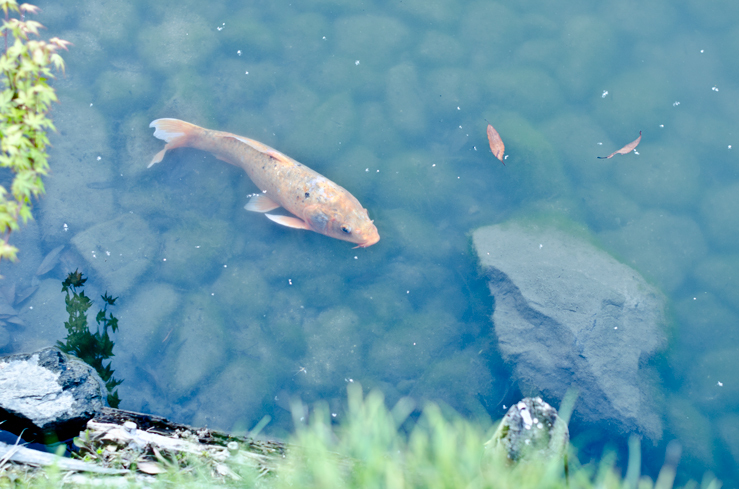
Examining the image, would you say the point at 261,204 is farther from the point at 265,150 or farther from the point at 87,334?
the point at 87,334

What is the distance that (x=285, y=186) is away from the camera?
15.5 ft

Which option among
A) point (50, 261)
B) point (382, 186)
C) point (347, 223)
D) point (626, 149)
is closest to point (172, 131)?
point (50, 261)

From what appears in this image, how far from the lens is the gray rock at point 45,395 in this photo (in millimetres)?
3742

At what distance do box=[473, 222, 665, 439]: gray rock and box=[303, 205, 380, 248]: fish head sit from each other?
1.14 meters

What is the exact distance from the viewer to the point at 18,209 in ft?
8.95

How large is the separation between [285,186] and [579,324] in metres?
3.19

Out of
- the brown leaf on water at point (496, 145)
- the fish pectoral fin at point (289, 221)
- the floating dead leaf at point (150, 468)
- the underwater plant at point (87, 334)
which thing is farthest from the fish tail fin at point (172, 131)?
the brown leaf on water at point (496, 145)

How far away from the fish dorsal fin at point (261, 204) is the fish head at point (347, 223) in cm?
45

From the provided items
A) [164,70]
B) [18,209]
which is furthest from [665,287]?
[164,70]

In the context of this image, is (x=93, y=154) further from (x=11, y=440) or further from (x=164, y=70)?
(x=11, y=440)

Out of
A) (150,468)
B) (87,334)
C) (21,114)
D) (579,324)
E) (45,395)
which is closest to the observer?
(21,114)

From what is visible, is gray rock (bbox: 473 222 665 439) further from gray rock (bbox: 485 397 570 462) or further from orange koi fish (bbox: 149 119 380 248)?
orange koi fish (bbox: 149 119 380 248)

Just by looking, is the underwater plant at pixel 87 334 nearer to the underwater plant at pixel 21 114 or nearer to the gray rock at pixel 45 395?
the gray rock at pixel 45 395

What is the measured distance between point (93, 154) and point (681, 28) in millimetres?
6793
